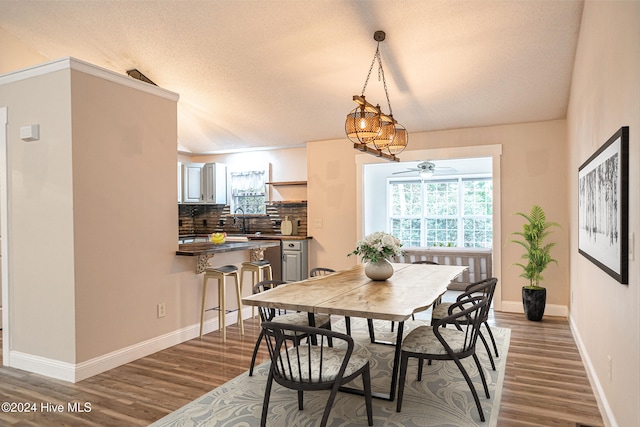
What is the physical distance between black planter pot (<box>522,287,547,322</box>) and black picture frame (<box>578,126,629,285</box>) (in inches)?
69.1

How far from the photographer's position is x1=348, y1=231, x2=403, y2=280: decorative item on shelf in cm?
355

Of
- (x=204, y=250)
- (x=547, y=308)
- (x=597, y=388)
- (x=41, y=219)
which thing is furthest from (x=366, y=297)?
(x=547, y=308)

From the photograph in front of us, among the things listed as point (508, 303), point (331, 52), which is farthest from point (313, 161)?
point (508, 303)

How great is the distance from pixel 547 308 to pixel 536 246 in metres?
0.86

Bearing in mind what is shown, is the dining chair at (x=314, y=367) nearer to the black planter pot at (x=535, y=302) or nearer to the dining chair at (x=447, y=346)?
the dining chair at (x=447, y=346)

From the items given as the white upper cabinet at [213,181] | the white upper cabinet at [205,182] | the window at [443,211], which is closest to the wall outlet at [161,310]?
the white upper cabinet at [205,182]

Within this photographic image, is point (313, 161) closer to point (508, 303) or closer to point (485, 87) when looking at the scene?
point (485, 87)

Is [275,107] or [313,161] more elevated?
[275,107]

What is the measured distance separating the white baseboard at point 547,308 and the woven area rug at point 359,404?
7.35 feet

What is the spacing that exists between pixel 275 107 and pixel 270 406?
406 centimetres

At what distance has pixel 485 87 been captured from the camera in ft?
16.1

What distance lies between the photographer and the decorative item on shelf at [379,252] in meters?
3.55

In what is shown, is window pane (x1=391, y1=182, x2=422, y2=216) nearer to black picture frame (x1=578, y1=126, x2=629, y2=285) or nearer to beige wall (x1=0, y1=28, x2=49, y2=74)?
black picture frame (x1=578, y1=126, x2=629, y2=285)

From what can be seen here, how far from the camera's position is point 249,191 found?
8008 mm
